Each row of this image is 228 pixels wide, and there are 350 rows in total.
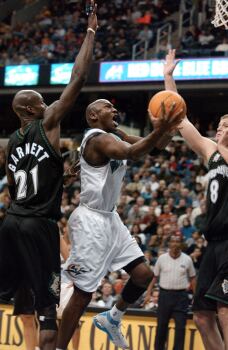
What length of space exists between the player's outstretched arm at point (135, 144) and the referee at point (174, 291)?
16.3 ft

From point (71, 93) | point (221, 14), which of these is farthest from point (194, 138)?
point (221, 14)

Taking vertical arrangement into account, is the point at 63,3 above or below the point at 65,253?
above

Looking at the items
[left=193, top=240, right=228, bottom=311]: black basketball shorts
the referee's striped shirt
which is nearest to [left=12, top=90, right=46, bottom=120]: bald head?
[left=193, top=240, right=228, bottom=311]: black basketball shorts

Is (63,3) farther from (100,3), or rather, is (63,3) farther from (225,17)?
(225,17)

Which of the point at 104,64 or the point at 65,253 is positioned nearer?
the point at 65,253

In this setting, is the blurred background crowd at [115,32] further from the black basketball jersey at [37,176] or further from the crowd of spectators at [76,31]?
the black basketball jersey at [37,176]

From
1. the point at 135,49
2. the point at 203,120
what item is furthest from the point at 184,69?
the point at 203,120

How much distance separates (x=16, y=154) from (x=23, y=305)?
146cm

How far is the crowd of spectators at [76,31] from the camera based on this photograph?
24448 mm

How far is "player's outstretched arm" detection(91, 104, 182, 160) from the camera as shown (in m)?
5.67

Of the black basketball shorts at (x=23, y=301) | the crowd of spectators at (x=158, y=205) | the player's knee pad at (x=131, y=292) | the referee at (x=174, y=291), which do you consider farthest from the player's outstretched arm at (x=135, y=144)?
the crowd of spectators at (x=158, y=205)

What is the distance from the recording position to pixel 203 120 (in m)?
26.7

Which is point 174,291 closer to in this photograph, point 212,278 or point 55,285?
point 212,278

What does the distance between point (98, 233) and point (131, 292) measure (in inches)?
26.9
